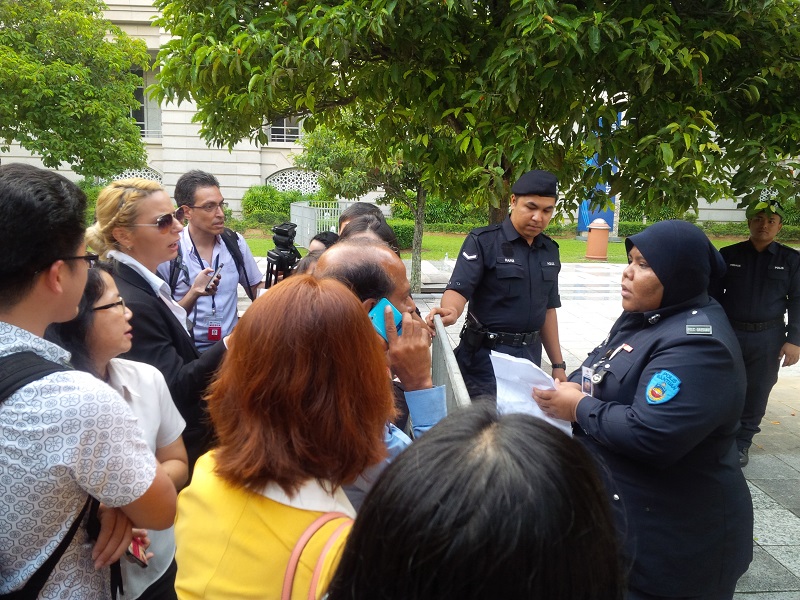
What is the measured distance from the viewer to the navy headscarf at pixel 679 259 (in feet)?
7.56

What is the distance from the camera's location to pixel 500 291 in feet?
13.9

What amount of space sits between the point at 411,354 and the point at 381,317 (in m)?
0.20

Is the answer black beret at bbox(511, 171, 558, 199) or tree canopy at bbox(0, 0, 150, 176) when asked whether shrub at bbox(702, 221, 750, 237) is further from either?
black beret at bbox(511, 171, 558, 199)

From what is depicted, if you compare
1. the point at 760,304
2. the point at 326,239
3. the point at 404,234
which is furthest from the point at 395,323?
the point at 404,234

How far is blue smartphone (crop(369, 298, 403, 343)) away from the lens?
2.14 metres


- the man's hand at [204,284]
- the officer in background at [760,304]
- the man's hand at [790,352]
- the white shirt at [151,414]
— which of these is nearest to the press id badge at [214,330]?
the man's hand at [204,284]

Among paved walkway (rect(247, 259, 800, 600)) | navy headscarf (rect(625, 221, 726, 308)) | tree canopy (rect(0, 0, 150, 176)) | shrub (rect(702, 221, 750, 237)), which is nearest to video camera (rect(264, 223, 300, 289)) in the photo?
navy headscarf (rect(625, 221, 726, 308))

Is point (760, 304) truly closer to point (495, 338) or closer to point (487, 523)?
point (495, 338)

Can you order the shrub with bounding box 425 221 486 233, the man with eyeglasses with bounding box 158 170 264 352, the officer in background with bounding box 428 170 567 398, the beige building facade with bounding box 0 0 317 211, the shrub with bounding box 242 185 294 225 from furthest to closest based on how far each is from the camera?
the shrub with bounding box 425 221 486 233 → the shrub with bounding box 242 185 294 225 → the beige building facade with bounding box 0 0 317 211 → the officer in background with bounding box 428 170 567 398 → the man with eyeglasses with bounding box 158 170 264 352

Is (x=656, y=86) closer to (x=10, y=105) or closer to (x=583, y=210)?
(x=10, y=105)

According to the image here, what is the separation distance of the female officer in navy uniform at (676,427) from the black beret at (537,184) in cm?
162

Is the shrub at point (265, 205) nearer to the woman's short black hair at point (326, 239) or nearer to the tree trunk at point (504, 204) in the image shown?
the tree trunk at point (504, 204)

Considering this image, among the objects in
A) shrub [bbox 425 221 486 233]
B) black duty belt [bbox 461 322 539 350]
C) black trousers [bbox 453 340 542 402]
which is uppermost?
black duty belt [bbox 461 322 539 350]

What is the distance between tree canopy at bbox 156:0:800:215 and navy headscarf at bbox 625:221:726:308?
44.4 inches
